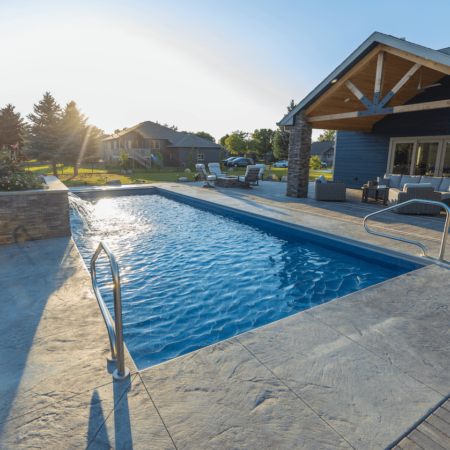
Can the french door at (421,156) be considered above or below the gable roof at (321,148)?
below

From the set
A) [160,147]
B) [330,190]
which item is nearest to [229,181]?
[330,190]

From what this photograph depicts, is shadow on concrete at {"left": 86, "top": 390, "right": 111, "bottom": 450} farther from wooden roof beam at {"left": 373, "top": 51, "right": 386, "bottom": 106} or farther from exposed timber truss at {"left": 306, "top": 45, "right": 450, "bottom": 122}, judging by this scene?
wooden roof beam at {"left": 373, "top": 51, "right": 386, "bottom": 106}

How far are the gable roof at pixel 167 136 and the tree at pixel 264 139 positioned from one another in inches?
920

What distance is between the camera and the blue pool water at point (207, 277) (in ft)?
12.3

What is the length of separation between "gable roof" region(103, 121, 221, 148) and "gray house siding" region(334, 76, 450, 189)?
24.3 m

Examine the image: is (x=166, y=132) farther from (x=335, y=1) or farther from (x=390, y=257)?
(x=390, y=257)

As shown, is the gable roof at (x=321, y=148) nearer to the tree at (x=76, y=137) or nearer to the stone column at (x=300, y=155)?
the tree at (x=76, y=137)

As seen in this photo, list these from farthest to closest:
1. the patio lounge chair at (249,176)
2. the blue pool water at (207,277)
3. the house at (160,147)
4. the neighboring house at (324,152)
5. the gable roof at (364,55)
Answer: the neighboring house at (324,152), the house at (160,147), the patio lounge chair at (249,176), the gable roof at (364,55), the blue pool water at (207,277)

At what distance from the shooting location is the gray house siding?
1217 cm

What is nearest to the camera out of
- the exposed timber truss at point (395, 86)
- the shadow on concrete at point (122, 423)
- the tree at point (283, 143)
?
the shadow on concrete at point (122, 423)

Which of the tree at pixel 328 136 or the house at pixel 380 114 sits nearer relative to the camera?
the house at pixel 380 114

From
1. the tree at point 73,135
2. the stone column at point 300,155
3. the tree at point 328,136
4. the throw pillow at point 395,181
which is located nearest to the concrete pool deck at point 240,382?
the stone column at point 300,155

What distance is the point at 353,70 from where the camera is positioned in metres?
10.0

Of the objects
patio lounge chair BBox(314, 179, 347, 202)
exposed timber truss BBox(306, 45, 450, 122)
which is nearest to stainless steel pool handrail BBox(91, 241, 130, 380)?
exposed timber truss BBox(306, 45, 450, 122)
